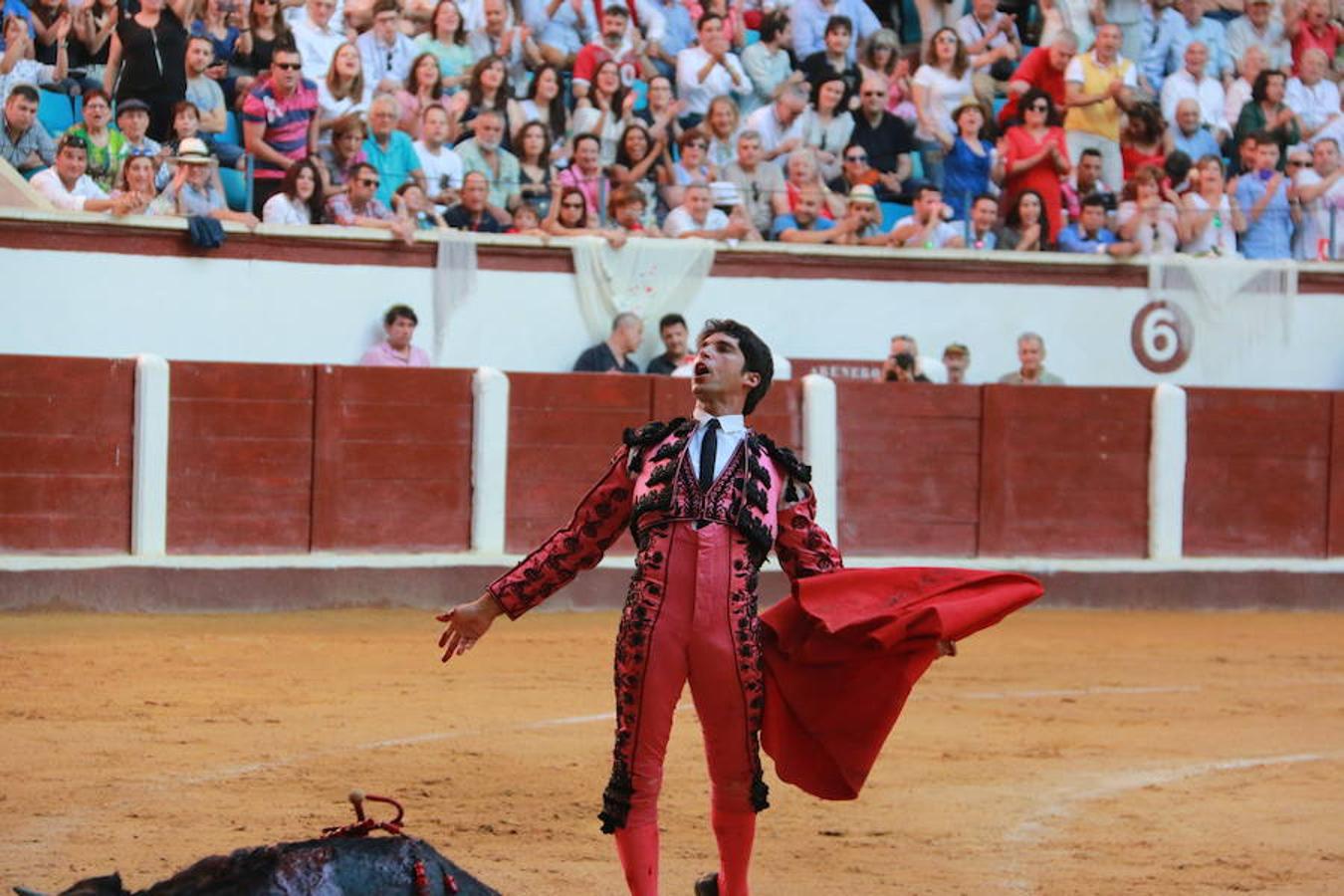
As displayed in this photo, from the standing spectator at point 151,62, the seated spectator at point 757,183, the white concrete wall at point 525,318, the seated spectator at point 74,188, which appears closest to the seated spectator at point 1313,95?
the white concrete wall at point 525,318

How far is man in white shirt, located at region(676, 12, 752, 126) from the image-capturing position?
11.7 meters

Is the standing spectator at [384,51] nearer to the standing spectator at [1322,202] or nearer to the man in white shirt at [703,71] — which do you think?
the man in white shirt at [703,71]

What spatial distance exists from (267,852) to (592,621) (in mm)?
6946

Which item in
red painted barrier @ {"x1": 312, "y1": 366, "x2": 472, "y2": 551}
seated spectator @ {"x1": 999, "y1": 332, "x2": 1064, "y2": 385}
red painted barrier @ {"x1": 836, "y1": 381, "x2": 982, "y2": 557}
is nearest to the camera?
red painted barrier @ {"x1": 312, "y1": 366, "x2": 472, "y2": 551}

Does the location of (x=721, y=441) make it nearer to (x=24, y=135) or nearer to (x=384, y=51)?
(x=24, y=135)

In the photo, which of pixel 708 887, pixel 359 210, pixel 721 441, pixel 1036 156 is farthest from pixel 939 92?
pixel 708 887

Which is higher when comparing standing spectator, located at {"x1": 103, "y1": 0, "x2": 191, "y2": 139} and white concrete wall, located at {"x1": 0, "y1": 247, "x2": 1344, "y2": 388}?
standing spectator, located at {"x1": 103, "y1": 0, "x2": 191, "y2": 139}

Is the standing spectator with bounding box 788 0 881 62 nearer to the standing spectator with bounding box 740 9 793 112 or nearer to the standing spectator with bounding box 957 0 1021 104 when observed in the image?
the standing spectator with bounding box 740 9 793 112

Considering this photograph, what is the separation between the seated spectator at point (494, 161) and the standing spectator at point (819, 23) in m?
2.15

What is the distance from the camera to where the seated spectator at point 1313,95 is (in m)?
13.4

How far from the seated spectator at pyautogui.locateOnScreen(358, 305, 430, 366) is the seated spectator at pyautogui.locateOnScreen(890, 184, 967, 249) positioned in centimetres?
275

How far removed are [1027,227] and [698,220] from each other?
1.92 metres

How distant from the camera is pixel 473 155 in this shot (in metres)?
10.8

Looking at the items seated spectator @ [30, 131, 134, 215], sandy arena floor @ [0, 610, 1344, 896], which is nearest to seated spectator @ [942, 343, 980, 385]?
sandy arena floor @ [0, 610, 1344, 896]
